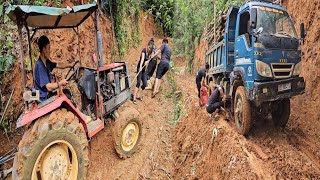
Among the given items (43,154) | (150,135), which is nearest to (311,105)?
(150,135)

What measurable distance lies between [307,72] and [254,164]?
3831mm

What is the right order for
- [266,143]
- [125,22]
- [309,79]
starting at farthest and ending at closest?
[125,22]
[309,79]
[266,143]

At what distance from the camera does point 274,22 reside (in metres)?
5.82

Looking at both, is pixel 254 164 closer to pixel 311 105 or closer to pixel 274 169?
pixel 274 169

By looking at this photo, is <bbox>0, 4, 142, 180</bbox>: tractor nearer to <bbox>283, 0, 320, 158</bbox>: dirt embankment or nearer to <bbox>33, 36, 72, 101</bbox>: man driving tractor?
<bbox>33, 36, 72, 101</bbox>: man driving tractor

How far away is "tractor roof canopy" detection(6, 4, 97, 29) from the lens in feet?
11.4

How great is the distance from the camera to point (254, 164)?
4742 millimetres

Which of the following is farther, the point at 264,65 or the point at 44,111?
the point at 264,65

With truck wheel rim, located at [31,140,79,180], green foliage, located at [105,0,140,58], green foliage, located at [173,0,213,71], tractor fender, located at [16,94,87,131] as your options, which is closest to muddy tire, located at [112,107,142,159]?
tractor fender, located at [16,94,87,131]

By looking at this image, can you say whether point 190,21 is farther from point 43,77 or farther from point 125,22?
point 43,77

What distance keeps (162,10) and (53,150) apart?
1470cm

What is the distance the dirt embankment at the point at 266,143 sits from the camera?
15.6 ft

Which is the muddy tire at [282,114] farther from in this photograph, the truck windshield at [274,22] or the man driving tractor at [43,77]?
the man driving tractor at [43,77]

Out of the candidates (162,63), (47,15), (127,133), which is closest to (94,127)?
(127,133)
